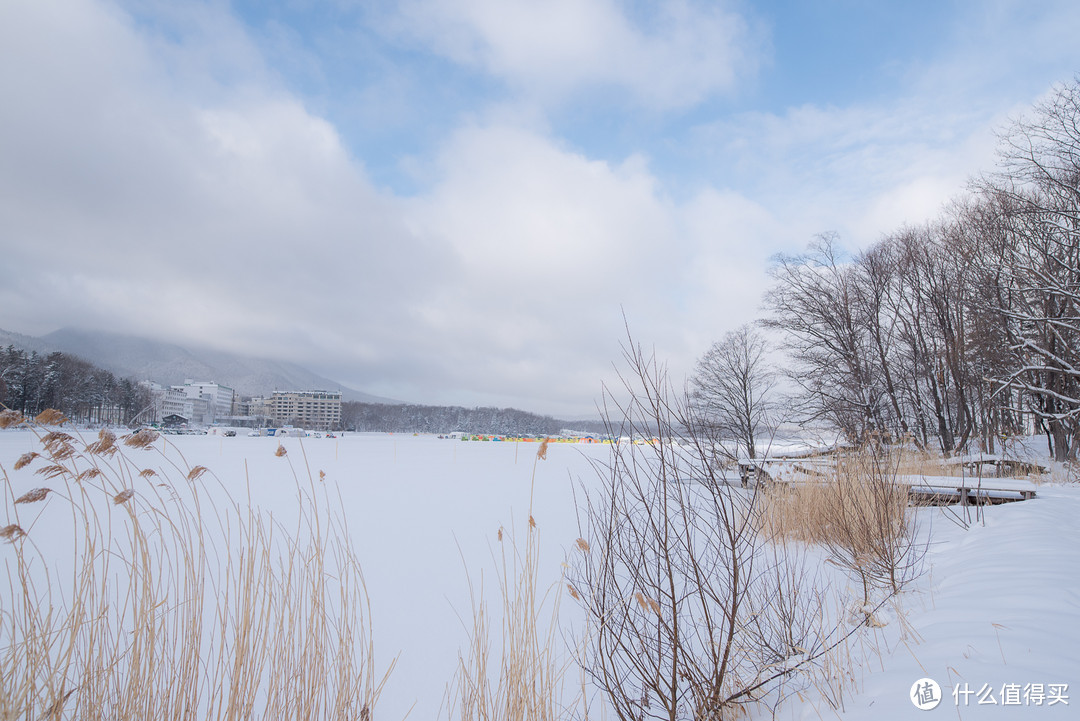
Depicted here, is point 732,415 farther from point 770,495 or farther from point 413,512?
point 413,512

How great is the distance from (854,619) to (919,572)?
1.15 metres

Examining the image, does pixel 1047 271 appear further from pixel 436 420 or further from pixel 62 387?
pixel 436 420

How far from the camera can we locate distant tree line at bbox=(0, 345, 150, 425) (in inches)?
1008

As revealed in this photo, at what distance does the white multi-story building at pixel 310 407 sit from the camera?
9031cm

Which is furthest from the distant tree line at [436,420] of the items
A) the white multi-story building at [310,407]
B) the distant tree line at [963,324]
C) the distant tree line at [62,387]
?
the distant tree line at [963,324]

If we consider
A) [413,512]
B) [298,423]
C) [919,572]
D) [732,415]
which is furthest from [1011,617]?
[298,423]

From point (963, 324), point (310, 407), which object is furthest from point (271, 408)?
point (963, 324)

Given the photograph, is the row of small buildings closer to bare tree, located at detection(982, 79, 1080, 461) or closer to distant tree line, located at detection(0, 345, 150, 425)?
distant tree line, located at detection(0, 345, 150, 425)

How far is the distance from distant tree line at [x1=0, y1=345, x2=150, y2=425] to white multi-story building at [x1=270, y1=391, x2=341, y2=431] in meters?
41.6

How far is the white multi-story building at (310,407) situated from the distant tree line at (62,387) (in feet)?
136

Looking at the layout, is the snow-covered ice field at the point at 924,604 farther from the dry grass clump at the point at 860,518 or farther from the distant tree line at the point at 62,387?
the distant tree line at the point at 62,387

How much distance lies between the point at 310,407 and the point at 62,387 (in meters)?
63.6

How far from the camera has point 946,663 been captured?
184 centimetres

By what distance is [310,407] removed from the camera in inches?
3671
